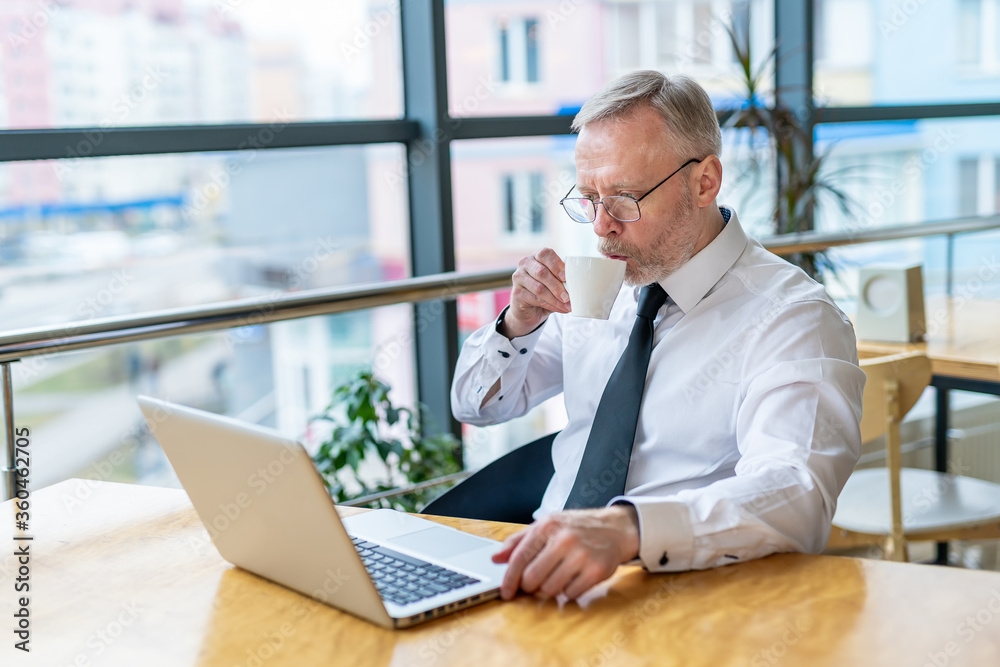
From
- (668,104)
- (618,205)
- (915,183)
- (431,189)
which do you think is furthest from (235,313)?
(915,183)

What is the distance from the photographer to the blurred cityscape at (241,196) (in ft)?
8.55

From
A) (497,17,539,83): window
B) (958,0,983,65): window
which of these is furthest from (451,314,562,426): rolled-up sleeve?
(958,0,983,65): window

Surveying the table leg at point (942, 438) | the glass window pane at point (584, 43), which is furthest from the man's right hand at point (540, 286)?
the glass window pane at point (584, 43)

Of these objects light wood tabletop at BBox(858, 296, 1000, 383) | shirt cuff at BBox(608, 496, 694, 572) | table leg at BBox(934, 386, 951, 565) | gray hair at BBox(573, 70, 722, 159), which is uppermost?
gray hair at BBox(573, 70, 722, 159)

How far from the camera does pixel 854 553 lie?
3424 millimetres

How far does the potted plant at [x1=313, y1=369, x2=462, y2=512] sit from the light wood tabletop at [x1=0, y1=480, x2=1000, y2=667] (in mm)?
1483

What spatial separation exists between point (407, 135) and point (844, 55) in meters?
3.51

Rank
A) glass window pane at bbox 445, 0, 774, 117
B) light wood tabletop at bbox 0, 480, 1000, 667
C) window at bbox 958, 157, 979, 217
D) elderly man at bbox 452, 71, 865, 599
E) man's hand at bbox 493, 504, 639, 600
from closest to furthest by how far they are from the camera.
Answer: light wood tabletop at bbox 0, 480, 1000, 667, man's hand at bbox 493, 504, 639, 600, elderly man at bbox 452, 71, 865, 599, glass window pane at bbox 445, 0, 774, 117, window at bbox 958, 157, 979, 217

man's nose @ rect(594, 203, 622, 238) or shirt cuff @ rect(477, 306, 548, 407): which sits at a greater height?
man's nose @ rect(594, 203, 622, 238)

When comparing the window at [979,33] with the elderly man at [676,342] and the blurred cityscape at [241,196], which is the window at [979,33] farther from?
the elderly man at [676,342]

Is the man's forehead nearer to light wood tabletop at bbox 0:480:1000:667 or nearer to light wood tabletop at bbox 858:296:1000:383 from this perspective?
light wood tabletop at bbox 0:480:1000:667

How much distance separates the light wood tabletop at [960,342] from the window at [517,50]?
2426 mm

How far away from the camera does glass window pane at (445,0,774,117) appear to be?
416 cm

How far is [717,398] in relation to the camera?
1368 mm
